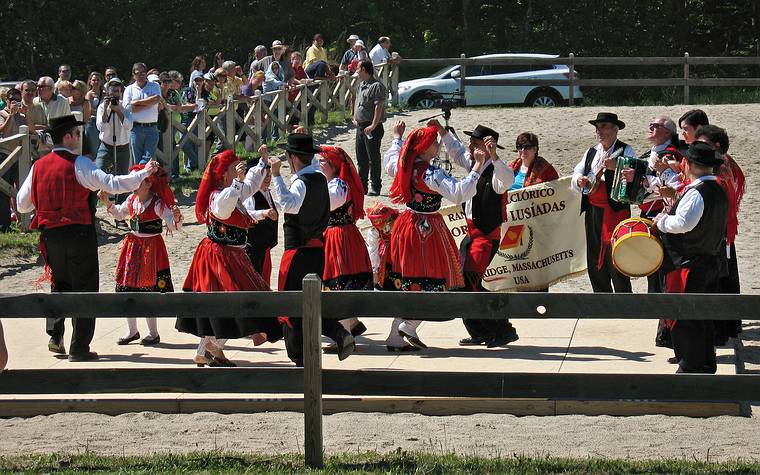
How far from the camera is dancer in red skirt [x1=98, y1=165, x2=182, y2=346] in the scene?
10.2 metres

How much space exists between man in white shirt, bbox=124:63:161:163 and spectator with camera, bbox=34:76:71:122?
4.46ft

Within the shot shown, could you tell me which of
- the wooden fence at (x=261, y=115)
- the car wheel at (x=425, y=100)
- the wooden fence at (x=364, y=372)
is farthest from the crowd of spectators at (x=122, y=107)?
the wooden fence at (x=364, y=372)

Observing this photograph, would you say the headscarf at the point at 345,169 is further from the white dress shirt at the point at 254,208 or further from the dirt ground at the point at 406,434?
the dirt ground at the point at 406,434

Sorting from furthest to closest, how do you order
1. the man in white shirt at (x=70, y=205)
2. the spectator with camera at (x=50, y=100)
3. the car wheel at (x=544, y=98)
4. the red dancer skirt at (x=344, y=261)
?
the car wheel at (x=544, y=98) < the spectator with camera at (x=50, y=100) < the red dancer skirt at (x=344, y=261) < the man in white shirt at (x=70, y=205)

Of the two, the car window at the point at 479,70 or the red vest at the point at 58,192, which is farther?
the car window at the point at 479,70

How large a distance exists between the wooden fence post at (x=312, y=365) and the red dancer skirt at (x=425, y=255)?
2.99 m

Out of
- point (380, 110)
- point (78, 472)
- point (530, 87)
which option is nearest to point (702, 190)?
point (78, 472)

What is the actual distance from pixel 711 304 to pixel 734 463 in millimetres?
859

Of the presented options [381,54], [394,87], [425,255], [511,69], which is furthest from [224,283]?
[511,69]

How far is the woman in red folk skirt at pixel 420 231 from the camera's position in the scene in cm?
984

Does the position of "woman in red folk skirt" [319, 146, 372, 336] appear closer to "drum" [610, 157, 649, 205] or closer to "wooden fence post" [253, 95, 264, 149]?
"drum" [610, 157, 649, 205]

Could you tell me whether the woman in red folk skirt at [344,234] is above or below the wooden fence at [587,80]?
below

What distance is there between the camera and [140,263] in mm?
10203

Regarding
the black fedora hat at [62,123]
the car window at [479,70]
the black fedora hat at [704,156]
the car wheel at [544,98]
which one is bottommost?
the car wheel at [544,98]
